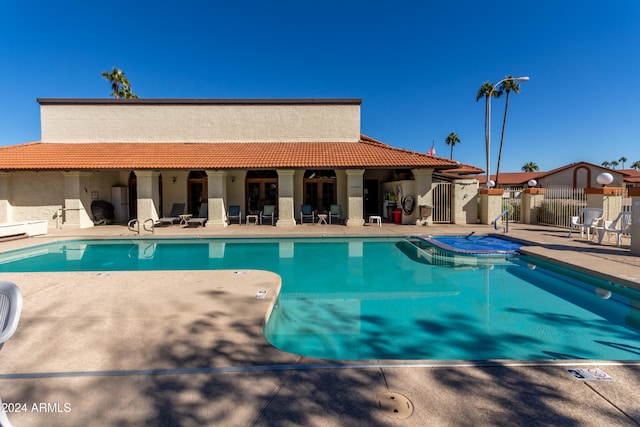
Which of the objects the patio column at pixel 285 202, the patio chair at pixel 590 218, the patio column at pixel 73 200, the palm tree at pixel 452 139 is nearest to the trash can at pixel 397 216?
the patio column at pixel 285 202

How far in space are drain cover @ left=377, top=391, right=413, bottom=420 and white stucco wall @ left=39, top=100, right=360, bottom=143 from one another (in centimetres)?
1728

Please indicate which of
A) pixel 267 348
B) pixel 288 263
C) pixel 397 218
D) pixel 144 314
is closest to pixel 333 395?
pixel 267 348

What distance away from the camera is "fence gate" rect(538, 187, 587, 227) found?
1464 centimetres

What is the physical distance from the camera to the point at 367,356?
4.26 metres

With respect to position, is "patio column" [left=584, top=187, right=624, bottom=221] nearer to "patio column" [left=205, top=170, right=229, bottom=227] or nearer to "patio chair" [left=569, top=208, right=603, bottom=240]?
"patio chair" [left=569, top=208, right=603, bottom=240]

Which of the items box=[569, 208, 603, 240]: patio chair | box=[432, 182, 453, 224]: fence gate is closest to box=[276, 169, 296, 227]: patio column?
box=[432, 182, 453, 224]: fence gate

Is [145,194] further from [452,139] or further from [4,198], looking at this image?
[452,139]

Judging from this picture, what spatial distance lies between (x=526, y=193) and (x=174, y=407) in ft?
63.6

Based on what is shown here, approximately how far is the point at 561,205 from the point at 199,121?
20230 millimetres

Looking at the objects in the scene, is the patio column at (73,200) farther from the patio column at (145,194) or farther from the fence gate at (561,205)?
the fence gate at (561,205)

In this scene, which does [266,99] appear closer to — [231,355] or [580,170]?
[231,355]

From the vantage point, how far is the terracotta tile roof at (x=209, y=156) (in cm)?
1519

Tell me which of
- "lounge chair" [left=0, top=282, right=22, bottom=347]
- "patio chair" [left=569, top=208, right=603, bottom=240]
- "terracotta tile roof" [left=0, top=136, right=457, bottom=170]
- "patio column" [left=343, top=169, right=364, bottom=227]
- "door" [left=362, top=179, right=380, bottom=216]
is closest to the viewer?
"lounge chair" [left=0, top=282, right=22, bottom=347]

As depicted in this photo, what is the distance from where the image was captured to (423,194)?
638 inches
